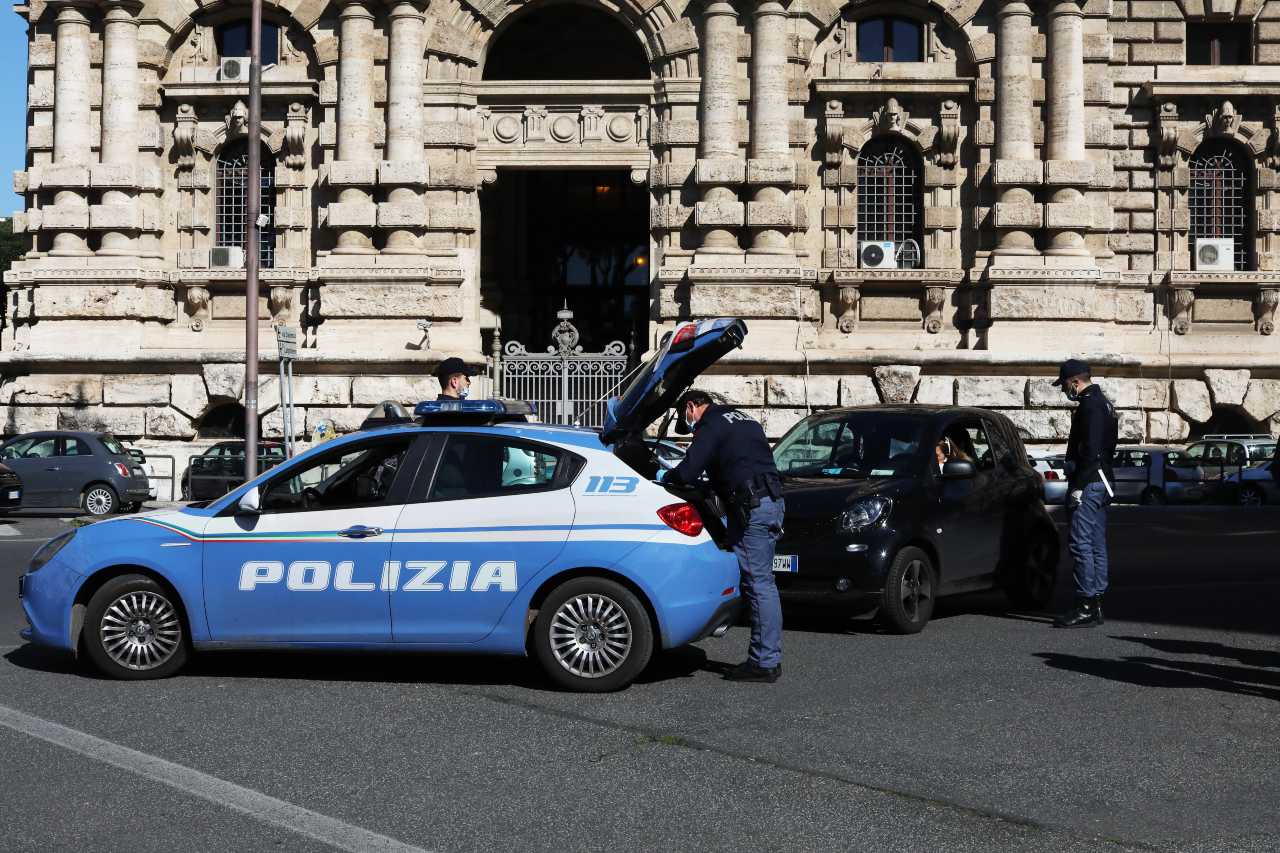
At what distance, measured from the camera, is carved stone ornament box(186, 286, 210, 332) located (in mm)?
27516

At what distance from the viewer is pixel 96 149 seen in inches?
1075

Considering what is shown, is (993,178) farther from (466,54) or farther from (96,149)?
(96,149)

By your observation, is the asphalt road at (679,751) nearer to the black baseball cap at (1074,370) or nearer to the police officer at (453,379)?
the black baseball cap at (1074,370)

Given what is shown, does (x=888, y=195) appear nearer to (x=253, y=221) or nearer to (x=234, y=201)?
(x=253, y=221)

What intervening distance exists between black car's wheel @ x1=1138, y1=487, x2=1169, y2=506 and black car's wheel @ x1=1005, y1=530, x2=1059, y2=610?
1442 centimetres

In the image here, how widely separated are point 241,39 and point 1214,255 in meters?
18.1

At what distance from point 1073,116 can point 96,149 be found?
56.5 feet

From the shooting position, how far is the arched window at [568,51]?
3061 centimetres

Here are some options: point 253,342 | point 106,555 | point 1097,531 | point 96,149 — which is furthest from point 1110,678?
point 96,149

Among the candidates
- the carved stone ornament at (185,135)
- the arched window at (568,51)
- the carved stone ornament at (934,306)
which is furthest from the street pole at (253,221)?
the carved stone ornament at (934,306)

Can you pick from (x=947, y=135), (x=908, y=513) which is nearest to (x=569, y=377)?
(x=947, y=135)

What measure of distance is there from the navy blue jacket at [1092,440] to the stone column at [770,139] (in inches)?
567

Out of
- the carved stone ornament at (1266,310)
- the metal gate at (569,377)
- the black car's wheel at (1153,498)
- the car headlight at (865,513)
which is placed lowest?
the black car's wheel at (1153,498)

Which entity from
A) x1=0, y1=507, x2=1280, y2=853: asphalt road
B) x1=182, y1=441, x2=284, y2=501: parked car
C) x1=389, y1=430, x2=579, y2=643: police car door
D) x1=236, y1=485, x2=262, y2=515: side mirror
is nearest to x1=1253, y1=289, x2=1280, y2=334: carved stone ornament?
x1=182, y1=441, x2=284, y2=501: parked car
